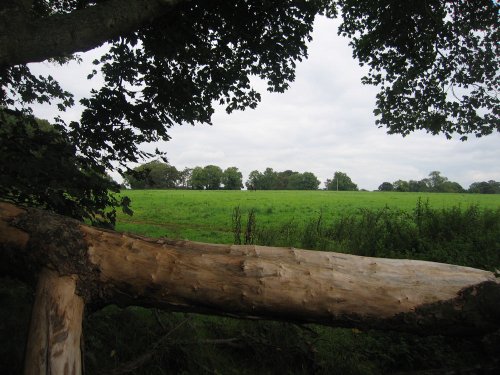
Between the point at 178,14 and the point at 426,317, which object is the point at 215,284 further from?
the point at 178,14

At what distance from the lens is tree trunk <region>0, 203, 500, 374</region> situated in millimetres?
1984

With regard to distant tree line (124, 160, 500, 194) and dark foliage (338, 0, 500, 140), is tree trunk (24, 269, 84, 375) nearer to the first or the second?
dark foliage (338, 0, 500, 140)

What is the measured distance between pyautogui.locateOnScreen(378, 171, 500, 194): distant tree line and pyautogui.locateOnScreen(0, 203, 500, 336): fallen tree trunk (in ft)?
324

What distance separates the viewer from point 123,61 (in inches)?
193

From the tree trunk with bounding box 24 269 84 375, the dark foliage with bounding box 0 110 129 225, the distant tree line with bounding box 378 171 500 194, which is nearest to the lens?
the tree trunk with bounding box 24 269 84 375

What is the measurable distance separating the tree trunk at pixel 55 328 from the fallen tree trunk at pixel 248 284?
0.10 metres

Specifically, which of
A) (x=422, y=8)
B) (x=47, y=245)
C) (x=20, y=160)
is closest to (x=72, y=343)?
(x=47, y=245)

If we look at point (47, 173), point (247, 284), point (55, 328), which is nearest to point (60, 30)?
point (47, 173)

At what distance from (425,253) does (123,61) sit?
685 centimetres

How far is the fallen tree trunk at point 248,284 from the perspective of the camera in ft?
6.52

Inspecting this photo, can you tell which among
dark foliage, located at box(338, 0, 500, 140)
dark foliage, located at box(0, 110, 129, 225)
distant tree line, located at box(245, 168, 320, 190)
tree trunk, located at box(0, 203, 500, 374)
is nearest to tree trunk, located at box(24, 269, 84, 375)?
tree trunk, located at box(0, 203, 500, 374)

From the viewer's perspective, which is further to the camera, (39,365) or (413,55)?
(413,55)

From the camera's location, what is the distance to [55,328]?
1.74 metres

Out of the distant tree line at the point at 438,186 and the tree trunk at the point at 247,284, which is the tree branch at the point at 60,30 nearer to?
the tree trunk at the point at 247,284
